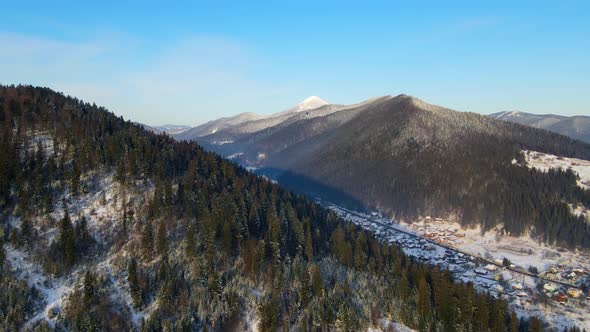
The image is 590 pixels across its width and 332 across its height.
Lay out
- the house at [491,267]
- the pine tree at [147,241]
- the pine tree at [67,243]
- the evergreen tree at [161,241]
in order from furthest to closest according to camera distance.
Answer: the house at [491,267] → the evergreen tree at [161,241] → the pine tree at [147,241] → the pine tree at [67,243]

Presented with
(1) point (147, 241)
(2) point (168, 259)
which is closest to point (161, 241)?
(1) point (147, 241)

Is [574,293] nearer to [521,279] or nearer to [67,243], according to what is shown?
[521,279]

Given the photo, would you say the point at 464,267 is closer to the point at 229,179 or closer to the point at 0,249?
the point at 229,179

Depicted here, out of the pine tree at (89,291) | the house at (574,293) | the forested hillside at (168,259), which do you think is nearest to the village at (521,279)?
the house at (574,293)

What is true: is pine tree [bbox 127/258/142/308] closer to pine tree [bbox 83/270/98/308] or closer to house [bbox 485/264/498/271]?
pine tree [bbox 83/270/98/308]

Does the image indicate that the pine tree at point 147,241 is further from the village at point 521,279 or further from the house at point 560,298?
the house at point 560,298

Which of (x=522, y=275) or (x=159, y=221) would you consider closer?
(x=159, y=221)

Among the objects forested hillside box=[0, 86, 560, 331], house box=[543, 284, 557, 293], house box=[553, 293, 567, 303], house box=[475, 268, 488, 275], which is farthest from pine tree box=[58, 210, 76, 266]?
house box=[543, 284, 557, 293]

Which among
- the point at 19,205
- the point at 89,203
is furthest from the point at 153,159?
the point at 19,205
